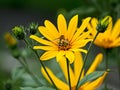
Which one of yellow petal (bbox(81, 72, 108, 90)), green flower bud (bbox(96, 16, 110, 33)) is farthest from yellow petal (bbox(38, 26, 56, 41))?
yellow petal (bbox(81, 72, 108, 90))

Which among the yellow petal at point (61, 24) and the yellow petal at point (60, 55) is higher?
the yellow petal at point (61, 24)

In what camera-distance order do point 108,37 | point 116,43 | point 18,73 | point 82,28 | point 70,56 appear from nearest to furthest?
point 70,56 → point 82,28 → point 116,43 → point 108,37 → point 18,73

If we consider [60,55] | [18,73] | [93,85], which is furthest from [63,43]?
[18,73]

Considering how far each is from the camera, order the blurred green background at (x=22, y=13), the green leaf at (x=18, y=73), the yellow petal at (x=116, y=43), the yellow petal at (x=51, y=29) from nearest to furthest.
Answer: the yellow petal at (x=51, y=29) < the yellow petal at (x=116, y=43) < the green leaf at (x=18, y=73) < the blurred green background at (x=22, y=13)

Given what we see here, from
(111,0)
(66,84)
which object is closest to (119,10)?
(111,0)

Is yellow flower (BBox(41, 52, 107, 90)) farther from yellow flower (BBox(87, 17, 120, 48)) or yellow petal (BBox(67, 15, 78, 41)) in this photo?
yellow petal (BBox(67, 15, 78, 41))

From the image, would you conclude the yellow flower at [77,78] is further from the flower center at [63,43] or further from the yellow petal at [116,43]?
the flower center at [63,43]

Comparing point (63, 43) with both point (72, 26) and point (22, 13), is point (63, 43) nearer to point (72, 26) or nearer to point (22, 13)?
point (72, 26)

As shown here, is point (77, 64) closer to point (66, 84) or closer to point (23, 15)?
point (66, 84)

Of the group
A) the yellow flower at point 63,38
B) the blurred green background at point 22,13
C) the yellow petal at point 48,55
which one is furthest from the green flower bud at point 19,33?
the blurred green background at point 22,13
